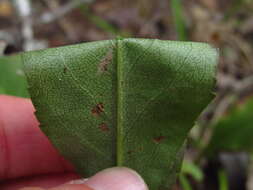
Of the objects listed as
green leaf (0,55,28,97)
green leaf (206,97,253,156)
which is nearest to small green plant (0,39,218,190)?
green leaf (0,55,28,97)

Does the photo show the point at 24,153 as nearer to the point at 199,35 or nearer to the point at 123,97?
the point at 123,97

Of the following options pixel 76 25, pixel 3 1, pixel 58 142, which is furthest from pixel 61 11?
pixel 58 142

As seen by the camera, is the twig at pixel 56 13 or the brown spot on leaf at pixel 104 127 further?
the twig at pixel 56 13

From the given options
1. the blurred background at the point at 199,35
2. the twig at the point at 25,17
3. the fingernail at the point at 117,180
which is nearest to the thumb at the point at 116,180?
the fingernail at the point at 117,180

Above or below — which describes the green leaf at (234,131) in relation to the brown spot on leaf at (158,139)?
below

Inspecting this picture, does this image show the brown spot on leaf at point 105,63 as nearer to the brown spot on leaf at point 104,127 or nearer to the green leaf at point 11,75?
the brown spot on leaf at point 104,127

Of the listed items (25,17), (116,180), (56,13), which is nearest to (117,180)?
(116,180)

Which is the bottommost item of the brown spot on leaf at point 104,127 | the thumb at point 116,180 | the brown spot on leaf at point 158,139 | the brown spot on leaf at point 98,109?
the thumb at point 116,180

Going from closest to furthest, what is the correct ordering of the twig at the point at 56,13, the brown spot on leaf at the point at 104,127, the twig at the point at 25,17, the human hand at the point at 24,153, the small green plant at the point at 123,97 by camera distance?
the small green plant at the point at 123,97, the brown spot on leaf at the point at 104,127, the human hand at the point at 24,153, the twig at the point at 25,17, the twig at the point at 56,13
